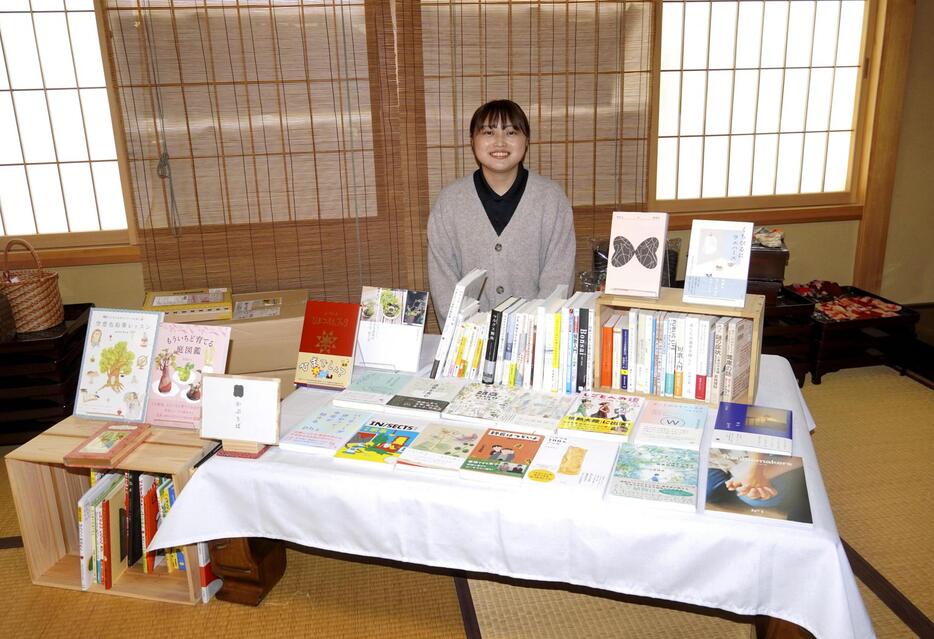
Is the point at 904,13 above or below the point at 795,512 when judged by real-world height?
above

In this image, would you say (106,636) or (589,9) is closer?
(106,636)

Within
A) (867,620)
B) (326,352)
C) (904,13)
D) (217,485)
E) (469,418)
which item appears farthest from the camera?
(904,13)

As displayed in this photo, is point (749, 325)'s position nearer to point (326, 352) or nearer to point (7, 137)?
point (326, 352)

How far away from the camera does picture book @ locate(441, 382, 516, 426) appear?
6.66ft

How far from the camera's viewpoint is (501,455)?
5.98 feet

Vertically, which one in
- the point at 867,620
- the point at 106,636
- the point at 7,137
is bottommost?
the point at 106,636

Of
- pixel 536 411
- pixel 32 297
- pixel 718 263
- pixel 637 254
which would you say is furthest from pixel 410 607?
pixel 32 297

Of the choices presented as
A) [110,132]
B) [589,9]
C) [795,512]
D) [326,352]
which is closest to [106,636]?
[326,352]

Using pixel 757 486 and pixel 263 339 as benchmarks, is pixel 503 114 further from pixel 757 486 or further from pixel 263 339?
pixel 263 339

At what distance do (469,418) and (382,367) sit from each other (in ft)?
1.61

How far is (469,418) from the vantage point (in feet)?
6.65

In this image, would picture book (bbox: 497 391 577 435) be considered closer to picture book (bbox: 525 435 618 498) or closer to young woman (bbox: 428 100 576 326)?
picture book (bbox: 525 435 618 498)

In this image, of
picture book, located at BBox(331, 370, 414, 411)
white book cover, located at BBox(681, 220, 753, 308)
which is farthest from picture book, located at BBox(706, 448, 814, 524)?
picture book, located at BBox(331, 370, 414, 411)

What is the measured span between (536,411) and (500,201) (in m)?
0.97
